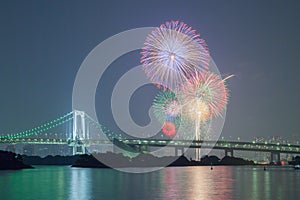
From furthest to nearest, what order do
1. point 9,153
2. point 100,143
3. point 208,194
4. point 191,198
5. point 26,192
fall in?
1. point 100,143
2. point 9,153
3. point 26,192
4. point 208,194
5. point 191,198

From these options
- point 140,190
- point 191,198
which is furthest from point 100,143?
point 191,198

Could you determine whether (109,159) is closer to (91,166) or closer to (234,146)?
(91,166)

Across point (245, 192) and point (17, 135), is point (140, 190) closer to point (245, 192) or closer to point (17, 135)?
point (245, 192)

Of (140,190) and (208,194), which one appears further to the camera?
(140,190)

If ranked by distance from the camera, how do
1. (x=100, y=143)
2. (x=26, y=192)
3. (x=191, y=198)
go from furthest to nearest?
(x=100, y=143) → (x=26, y=192) → (x=191, y=198)

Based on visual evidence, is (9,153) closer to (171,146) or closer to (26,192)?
(171,146)

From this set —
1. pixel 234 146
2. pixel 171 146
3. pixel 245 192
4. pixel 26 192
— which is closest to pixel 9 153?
pixel 171 146

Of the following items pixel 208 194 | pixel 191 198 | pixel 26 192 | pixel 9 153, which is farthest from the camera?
pixel 9 153

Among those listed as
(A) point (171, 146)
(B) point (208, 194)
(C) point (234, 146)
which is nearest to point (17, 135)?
(A) point (171, 146)

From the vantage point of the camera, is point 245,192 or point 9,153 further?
point 9,153
